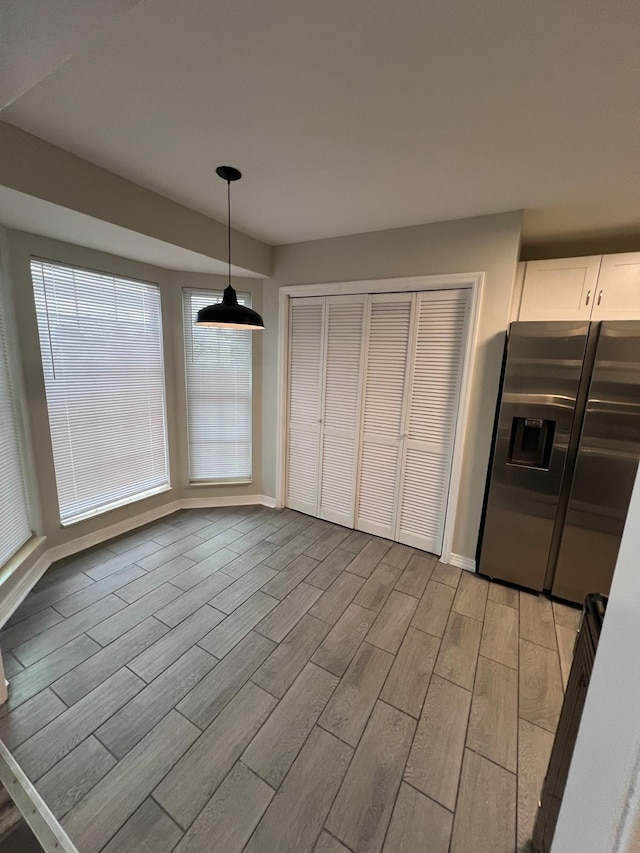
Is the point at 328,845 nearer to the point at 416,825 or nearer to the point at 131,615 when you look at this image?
the point at 416,825

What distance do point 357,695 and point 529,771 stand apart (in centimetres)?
75

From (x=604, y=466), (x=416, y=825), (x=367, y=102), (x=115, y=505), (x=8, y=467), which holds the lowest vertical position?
(x=416, y=825)

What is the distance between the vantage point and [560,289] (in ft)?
8.52

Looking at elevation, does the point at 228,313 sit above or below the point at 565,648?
above

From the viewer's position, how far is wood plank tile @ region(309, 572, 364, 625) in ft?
7.24

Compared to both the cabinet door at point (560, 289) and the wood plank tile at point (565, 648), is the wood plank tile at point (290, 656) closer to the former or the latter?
the wood plank tile at point (565, 648)

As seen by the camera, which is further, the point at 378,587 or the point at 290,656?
the point at 378,587

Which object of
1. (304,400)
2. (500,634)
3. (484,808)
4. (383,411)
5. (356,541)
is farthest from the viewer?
(304,400)

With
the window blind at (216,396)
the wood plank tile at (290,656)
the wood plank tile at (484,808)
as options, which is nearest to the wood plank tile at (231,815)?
the wood plank tile at (290,656)

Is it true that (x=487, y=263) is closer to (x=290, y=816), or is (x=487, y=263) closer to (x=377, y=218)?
(x=377, y=218)

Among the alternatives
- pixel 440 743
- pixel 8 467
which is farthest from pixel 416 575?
pixel 8 467

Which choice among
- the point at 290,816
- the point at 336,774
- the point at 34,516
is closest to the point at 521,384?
the point at 336,774

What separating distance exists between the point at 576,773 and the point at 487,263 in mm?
2634

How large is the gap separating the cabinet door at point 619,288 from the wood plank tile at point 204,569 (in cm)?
346
